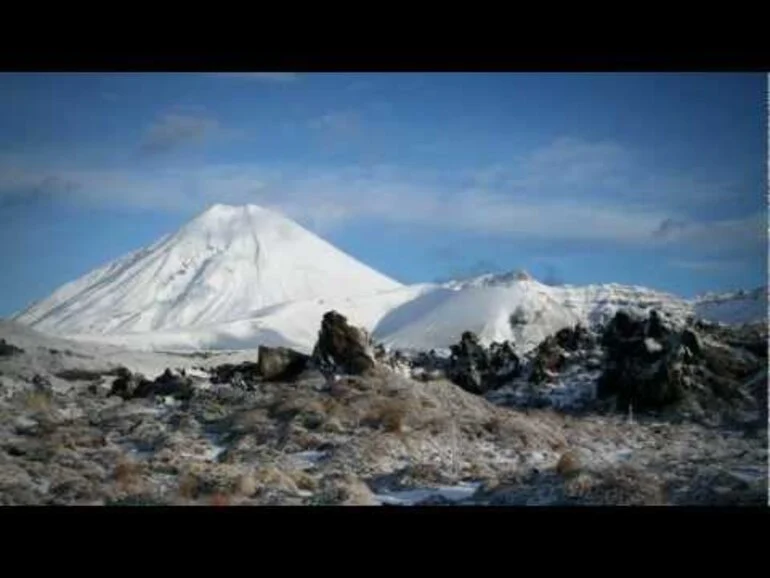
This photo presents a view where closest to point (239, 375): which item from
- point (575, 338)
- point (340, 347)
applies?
point (340, 347)

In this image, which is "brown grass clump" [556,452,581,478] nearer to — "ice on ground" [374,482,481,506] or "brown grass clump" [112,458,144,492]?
"ice on ground" [374,482,481,506]

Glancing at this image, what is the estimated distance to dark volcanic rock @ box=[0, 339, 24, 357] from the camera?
1080 cm

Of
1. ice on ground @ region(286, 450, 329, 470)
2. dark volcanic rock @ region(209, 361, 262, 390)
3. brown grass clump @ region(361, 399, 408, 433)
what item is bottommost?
ice on ground @ region(286, 450, 329, 470)

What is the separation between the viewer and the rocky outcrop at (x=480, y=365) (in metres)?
12.1

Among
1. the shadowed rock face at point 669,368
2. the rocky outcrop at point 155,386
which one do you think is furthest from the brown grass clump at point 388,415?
the shadowed rock face at point 669,368

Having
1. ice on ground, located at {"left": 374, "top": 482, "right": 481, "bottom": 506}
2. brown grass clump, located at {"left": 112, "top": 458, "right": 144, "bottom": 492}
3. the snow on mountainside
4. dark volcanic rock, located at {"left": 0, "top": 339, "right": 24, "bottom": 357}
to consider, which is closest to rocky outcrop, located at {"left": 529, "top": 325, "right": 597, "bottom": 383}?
the snow on mountainside

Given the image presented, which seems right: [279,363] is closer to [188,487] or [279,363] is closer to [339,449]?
[339,449]

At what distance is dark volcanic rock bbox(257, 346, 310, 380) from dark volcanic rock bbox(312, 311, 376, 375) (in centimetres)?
32

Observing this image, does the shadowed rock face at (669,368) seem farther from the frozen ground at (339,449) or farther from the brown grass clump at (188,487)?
the brown grass clump at (188,487)

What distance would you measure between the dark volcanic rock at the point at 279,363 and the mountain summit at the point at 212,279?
5.11 ft


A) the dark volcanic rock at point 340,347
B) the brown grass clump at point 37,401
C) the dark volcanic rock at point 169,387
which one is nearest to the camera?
the brown grass clump at point 37,401

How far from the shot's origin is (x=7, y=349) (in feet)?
35.6

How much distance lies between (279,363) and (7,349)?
3.57 meters
